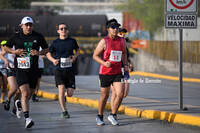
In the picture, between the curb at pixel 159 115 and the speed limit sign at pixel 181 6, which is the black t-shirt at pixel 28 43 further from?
the speed limit sign at pixel 181 6

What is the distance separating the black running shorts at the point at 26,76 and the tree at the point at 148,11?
34.1 metres

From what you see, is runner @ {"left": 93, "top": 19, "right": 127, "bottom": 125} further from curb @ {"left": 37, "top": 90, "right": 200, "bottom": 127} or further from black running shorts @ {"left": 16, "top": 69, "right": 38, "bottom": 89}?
black running shorts @ {"left": 16, "top": 69, "right": 38, "bottom": 89}

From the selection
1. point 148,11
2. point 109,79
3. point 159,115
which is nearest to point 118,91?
point 109,79

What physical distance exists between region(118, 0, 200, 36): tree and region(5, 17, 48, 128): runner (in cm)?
3411

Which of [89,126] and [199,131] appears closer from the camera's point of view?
[199,131]

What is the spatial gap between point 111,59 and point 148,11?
3911 centimetres

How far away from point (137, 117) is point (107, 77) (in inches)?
66.0

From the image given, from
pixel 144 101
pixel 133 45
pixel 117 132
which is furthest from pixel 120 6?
pixel 117 132

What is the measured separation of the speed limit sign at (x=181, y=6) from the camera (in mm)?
10945

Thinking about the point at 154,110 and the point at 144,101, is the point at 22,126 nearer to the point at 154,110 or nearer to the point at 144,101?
the point at 154,110

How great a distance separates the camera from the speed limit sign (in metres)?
10.9

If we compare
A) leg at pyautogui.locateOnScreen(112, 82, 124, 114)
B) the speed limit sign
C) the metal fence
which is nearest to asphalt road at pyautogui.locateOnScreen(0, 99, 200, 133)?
leg at pyautogui.locateOnScreen(112, 82, 124, 114)

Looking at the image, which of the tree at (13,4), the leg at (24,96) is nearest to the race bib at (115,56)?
the leg at (24,96)

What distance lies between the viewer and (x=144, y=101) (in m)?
Result: 13.3
